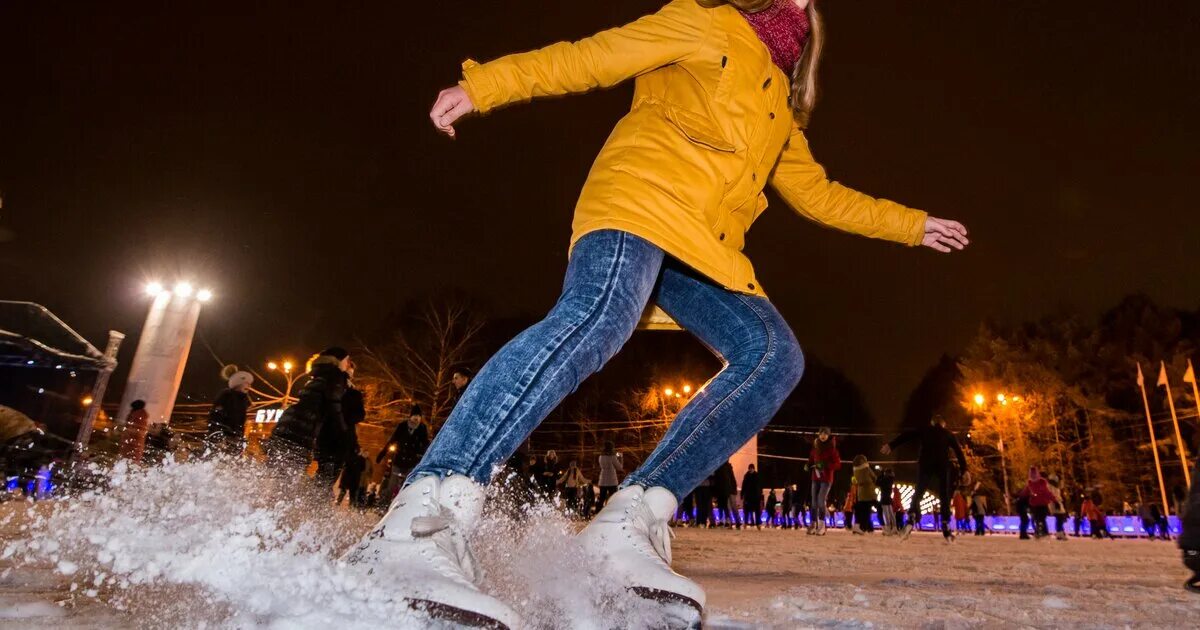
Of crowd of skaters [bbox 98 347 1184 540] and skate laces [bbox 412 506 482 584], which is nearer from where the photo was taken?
skate laces [bbox 412 506 482 584]

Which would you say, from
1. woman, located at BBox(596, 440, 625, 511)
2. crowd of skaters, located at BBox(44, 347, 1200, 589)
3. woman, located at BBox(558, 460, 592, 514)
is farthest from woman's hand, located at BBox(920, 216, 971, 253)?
woman, located at BBox(558, 460, 592, 514)

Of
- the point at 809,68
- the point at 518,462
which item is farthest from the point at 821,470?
the point at 809,68

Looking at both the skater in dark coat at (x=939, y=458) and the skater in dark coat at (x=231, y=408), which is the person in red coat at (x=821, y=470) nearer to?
the skater in dark coat at (x=939, y=458)

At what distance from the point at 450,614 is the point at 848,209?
236 centimetres

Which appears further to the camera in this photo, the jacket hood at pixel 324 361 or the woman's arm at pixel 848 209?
the jacket hood at pixel 324 361

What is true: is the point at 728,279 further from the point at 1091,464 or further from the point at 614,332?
the point at 1091,464

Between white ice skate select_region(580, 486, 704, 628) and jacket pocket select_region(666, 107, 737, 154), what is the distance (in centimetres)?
106

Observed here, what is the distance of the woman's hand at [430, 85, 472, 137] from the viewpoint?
1.83 meters

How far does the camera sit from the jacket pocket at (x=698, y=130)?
208 centimetres

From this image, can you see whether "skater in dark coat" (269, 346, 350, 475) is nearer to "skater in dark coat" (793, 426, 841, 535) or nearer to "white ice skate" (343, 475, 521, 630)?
"white ice skate" (343, 475, 521, 630)

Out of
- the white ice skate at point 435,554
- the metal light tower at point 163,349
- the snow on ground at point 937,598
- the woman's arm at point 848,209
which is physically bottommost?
the snow on ground at point 937,598

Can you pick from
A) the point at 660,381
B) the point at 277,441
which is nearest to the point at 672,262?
the point at 277,441

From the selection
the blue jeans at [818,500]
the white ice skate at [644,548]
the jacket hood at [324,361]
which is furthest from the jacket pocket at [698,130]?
the blue jeans at [818,500]

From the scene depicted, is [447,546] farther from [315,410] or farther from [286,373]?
[286,373]
